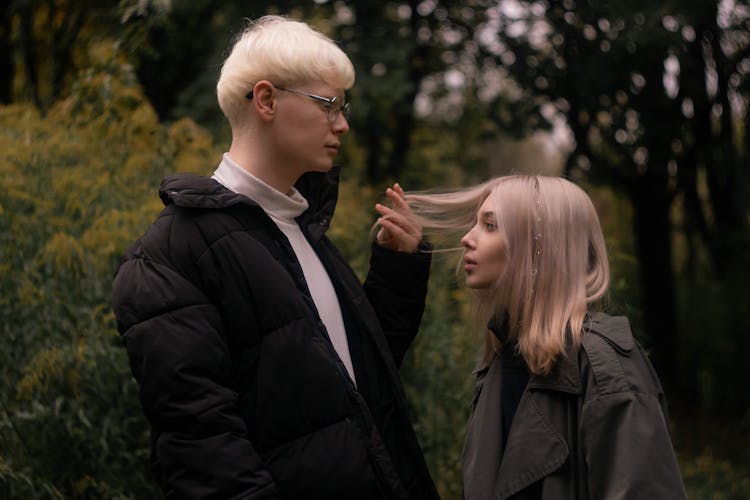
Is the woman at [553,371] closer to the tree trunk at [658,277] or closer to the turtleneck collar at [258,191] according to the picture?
the turtleneck collar at [258,191]

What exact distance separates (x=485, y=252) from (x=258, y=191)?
22.8 inches

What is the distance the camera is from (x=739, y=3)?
673cm

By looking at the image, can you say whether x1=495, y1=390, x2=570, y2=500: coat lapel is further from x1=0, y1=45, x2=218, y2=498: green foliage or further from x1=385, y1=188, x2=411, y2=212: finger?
x1=0, y1=45, x2=218, y2=498: green foliage

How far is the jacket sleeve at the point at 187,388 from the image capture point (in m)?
1.84

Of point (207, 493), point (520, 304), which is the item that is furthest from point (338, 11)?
point (207, 493)

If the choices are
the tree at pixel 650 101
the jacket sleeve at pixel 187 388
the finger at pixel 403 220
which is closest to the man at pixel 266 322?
the jacket sleeve at pixel 187 388

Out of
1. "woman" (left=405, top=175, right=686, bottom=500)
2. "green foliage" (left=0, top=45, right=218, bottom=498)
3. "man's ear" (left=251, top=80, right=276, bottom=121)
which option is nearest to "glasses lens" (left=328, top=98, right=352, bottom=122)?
"man's ear" (left=251, top=80, right=276, bottom=121)

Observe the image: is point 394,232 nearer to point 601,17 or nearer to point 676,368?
point 601,17

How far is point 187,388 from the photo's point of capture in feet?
6.07

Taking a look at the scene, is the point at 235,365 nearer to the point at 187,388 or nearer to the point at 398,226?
the point at 187,388

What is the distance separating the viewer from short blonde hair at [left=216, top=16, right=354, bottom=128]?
6.97ft

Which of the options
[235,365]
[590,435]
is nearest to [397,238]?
[235,365]

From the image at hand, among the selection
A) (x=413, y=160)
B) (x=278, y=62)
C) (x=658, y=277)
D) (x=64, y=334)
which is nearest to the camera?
(x=278, y=62)

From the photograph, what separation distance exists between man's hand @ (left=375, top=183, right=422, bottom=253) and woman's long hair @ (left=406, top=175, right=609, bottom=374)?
30 centimetres
